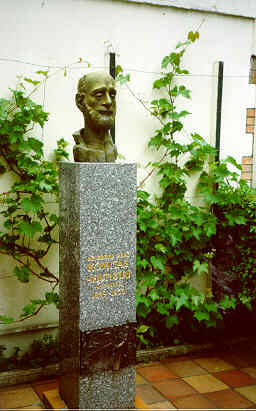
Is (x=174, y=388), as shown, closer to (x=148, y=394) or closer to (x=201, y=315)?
(x=148, y=394)

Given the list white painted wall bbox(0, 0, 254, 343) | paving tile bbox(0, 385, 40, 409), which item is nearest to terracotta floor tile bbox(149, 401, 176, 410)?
paving tile bbox(0, 385, 40, 409)

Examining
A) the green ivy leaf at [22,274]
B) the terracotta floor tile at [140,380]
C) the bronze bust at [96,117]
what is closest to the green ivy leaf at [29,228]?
the green ivy leaf at [22,274]

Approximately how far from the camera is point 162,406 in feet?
11.2

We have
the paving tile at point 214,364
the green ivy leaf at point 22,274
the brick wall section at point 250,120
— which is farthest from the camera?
the brick wall section at point 250,120

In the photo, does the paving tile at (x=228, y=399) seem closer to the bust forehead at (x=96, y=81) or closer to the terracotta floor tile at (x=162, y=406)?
the terracotta floor tile at (x=162, y=406)

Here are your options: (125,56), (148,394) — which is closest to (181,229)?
(148,394)

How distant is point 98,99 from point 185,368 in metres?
2.47

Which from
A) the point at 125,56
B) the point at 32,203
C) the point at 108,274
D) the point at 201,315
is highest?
the point at 125,56

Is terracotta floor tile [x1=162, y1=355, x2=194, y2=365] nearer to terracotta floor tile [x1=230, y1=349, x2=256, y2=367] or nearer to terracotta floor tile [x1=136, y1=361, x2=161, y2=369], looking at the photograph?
terracotta floor tile [x1=136, y1=361, x2=161, y2=369]

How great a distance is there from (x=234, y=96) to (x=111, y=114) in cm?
209

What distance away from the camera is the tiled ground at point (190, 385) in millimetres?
3447

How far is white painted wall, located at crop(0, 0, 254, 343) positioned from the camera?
377cm

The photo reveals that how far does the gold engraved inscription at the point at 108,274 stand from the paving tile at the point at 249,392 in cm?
140

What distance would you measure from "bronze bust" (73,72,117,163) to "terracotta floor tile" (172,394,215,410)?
188cm
